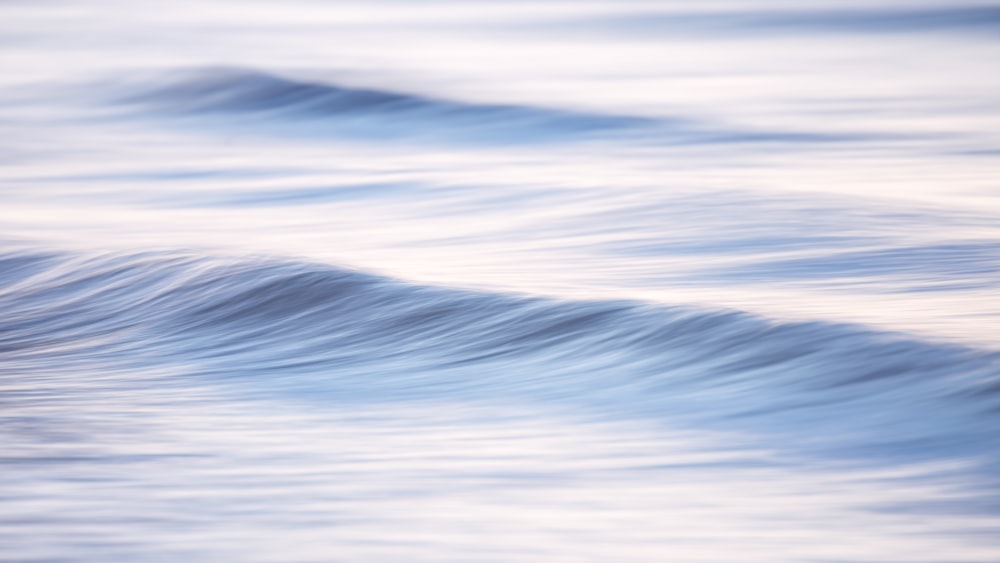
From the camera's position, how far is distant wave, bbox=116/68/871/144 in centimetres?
718

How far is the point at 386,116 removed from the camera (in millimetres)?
8297

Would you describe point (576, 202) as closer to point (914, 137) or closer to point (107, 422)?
point (914, 137)

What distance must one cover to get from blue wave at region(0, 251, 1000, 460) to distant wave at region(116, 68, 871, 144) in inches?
122

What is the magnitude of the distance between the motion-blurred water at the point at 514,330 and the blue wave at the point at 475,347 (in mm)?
12

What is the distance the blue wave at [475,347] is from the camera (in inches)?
118

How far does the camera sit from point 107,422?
9.96ft

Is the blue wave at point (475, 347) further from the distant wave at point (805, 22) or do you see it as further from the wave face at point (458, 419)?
the distant wave at point (805, 22)

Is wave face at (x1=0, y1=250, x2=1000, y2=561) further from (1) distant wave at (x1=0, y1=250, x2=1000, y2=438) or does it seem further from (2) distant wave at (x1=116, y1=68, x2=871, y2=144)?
(2) distant wave at (x1=116, y1=68, x2=871, y2=144)

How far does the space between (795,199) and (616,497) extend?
8.79 feet

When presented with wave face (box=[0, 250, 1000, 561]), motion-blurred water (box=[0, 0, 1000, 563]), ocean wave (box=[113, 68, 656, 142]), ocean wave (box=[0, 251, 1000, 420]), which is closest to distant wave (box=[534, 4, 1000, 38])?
motion-blurred water (box=[0, 0, 1000, 563])

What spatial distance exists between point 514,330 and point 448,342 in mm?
158

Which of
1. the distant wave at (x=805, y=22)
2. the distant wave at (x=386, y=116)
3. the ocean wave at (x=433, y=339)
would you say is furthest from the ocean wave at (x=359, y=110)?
the distant wave at (x=805, y=22)

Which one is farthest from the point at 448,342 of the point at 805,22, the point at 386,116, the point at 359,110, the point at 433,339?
the point at 805,22

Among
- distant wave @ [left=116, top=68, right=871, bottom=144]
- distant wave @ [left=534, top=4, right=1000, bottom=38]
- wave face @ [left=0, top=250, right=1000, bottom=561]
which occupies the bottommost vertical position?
wave face @ [left=0, top=250, right=1000, bottom=561]
